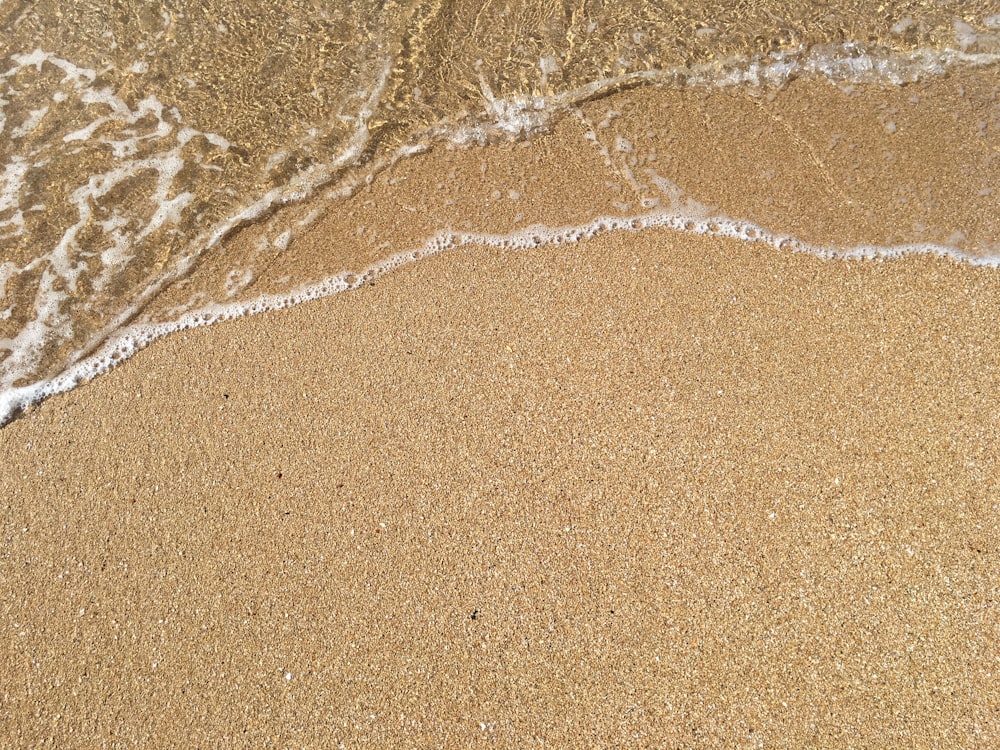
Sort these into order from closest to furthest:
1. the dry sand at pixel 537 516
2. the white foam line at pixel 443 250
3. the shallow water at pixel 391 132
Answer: the dry sand at pixel 537 516 < the white foam line at pixel 443 250 < the shallow water at pixel 391 132

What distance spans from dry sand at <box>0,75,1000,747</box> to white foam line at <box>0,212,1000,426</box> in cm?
8

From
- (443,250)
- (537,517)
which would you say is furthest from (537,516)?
(443,250)

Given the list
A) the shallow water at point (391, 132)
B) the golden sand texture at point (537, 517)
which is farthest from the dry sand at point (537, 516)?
the shallow water at point (391, 132)

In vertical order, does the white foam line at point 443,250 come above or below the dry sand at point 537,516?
above

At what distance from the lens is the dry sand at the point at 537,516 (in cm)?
246

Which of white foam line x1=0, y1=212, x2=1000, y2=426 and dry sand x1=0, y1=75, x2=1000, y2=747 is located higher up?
white foam line x1=0, y1=212, x2=1000, y2=426

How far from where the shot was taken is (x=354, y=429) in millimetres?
2982

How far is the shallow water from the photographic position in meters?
3.42

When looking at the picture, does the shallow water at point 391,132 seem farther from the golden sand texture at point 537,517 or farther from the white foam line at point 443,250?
the golden sand texture at point 537,517

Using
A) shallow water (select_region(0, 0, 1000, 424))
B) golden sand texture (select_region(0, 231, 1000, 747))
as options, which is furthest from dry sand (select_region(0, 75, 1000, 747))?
shallow water (select_region(0, 0, 1000, 424))

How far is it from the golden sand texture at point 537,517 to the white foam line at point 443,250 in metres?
0.08

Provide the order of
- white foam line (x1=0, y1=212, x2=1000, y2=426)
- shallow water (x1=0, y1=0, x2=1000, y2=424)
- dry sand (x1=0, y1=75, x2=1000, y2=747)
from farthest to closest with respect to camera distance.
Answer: shallow water (x1=0, y1=0, x2=1000, y2=424), white foam line (x1=0, y1=212, x2=1000, y2=426), dry sand (x1=0, y1=75, x2=1000, y2=747)

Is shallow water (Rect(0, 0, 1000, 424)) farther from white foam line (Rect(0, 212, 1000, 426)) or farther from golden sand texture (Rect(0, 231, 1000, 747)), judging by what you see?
golden sand texture (Rect(0, 231, 1000, 747))

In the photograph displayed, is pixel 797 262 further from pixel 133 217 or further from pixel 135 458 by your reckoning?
pixel 133 217
